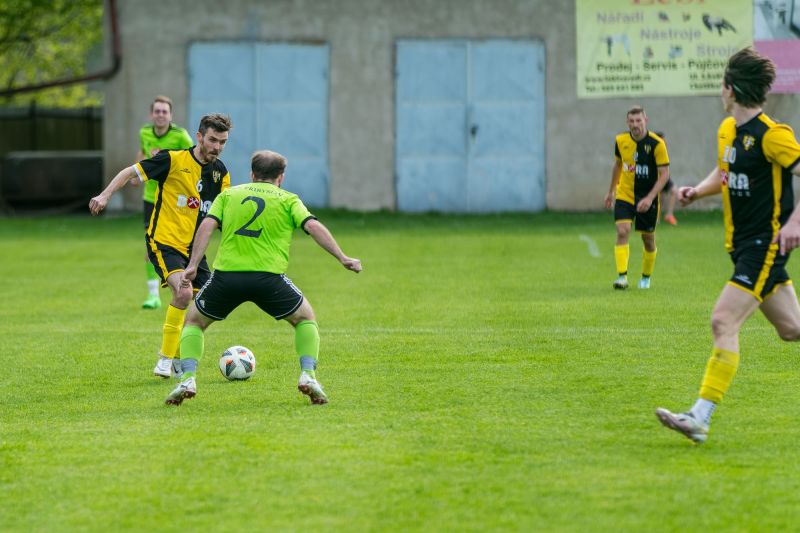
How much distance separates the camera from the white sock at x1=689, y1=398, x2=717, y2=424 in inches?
279

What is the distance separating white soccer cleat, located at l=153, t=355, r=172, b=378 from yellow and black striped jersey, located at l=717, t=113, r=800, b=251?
168 inches

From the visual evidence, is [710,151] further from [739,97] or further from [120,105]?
[739,97]

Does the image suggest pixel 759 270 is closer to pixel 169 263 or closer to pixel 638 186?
pixel 169 263

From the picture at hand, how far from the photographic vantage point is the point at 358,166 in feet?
95.9

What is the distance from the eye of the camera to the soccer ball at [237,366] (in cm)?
947

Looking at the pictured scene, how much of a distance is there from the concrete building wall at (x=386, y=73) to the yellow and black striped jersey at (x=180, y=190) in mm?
19039

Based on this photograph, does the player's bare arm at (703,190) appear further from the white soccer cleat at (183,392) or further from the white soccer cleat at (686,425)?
the white soccer cleat at (183,392)

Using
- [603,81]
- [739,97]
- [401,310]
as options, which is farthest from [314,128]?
[739,97]

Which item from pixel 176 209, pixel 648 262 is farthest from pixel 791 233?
pixel 648 262

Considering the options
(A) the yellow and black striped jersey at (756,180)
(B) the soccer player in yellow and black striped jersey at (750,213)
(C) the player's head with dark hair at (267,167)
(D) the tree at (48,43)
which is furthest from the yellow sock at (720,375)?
(D) the tree at (48,43)

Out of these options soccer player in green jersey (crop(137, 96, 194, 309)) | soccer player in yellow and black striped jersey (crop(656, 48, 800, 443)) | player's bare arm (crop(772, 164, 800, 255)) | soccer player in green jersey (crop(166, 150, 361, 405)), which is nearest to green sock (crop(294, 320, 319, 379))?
soccer player in green jersey (crop(166, 150, 361, 405))

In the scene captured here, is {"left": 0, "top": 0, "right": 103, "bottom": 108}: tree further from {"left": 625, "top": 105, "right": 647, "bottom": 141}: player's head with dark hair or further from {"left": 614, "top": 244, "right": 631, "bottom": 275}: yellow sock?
{"left": 614, "top": 244, "right": 631, "bottom": 275}: yellow sock

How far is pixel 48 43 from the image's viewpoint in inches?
2064

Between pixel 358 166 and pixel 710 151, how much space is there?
7.58 meters
